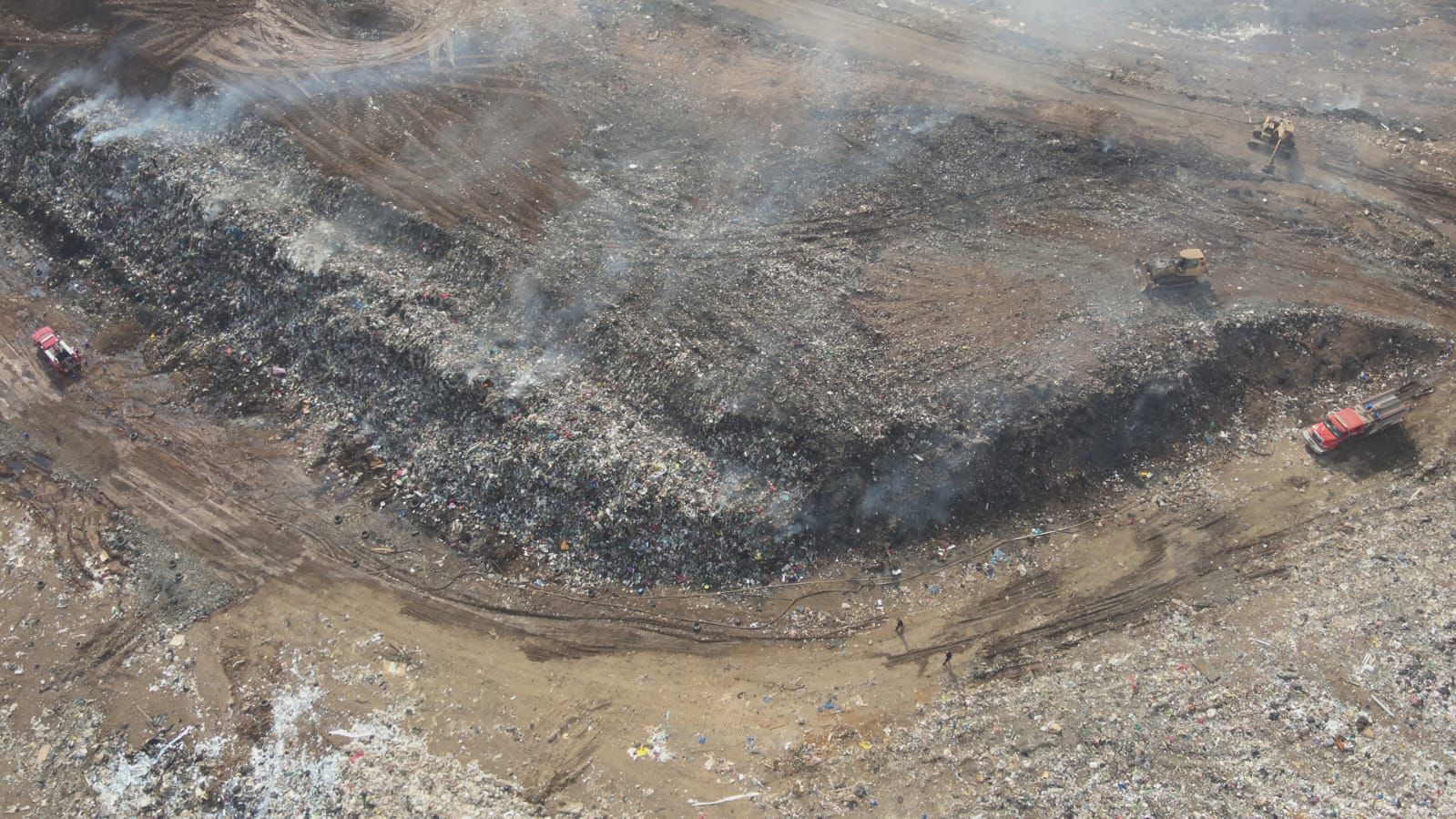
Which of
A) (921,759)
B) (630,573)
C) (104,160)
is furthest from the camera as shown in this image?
(104,160)

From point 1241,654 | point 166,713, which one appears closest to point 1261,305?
point 1241,654

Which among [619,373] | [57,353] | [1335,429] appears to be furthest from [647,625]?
[57,353]

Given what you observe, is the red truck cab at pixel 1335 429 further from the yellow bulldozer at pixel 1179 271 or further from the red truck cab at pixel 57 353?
the red truck cab at pixel 57 353

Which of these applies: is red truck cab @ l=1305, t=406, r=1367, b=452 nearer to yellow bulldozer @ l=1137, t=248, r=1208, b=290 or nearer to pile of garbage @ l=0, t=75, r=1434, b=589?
pile of garbage @ l=0, t=75, r=1434, b=589

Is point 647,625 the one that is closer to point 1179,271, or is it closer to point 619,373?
point 619,373

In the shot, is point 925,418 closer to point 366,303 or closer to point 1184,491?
point 1184,491

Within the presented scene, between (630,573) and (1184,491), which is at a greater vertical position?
(1184,491)

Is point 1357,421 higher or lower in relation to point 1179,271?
lower

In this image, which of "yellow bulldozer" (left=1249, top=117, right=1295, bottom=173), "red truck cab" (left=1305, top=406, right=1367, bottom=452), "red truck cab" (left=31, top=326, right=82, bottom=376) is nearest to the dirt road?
"red truck cab" (left=1305, top=406, right=1367, bottom=452)
